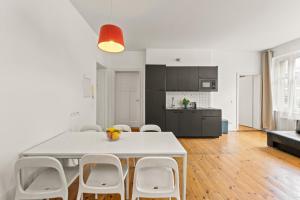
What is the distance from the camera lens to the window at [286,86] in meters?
5.18

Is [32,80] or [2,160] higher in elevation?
[32,80]

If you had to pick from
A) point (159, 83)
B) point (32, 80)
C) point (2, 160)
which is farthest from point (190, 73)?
point (2, 160)

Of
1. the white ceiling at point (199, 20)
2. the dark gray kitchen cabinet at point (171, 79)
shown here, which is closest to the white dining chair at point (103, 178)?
the white ceiling at point (199, 20)

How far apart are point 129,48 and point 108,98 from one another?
1.89 metres

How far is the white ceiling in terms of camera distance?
10.1ft

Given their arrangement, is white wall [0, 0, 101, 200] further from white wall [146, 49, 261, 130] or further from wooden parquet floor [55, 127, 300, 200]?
white wall [146, 49, 261, 130]

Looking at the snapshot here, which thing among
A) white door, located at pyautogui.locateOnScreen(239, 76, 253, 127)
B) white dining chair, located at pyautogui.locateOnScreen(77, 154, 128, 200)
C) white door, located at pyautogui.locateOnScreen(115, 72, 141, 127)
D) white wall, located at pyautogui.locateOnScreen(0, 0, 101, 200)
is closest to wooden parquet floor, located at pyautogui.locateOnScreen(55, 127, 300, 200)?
white dining chair, located at pyautogui.locateOnScreen(77, 154, 128, 200)

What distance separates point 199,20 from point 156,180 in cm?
334

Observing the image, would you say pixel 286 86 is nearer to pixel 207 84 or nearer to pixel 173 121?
pixel 207 84

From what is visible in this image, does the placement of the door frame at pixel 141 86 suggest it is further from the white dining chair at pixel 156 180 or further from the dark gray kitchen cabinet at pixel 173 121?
the white dining chair at pixel 156 180

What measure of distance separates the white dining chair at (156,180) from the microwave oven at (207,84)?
14.3 ft

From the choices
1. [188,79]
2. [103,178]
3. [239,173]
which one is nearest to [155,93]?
[188,79]

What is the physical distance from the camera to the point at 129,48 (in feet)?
19.5

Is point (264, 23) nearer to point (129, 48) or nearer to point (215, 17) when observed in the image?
point (215, 17)
